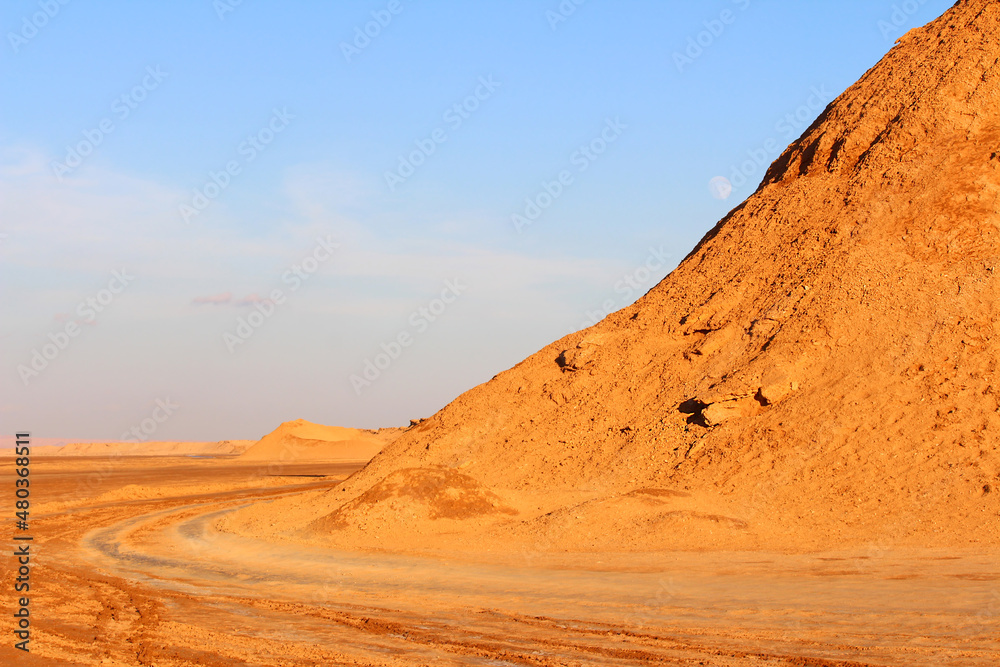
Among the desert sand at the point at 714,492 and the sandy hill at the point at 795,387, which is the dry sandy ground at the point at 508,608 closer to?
the desert sand at the point at 714,492

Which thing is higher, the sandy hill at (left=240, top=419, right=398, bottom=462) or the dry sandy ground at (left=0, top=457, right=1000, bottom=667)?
the sandy hill at (left=240, top=419, right=398, bottom=462)

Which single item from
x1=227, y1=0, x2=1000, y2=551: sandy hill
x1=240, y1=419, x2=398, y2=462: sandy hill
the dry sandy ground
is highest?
x1=240, y1=419, x2=398, y2=462: sandy hill

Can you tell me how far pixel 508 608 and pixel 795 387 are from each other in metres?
12.4

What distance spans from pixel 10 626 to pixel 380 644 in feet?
16.8

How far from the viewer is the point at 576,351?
27.7 metres

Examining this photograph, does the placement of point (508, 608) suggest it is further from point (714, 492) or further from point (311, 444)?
point (311, 444)

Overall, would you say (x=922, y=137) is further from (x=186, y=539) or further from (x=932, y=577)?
(x=186, y=539)

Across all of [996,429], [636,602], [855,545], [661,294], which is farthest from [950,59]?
[636,602]

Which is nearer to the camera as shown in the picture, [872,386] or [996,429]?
[996,429]

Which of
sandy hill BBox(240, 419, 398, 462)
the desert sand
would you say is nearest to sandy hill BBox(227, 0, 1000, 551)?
the desert sand

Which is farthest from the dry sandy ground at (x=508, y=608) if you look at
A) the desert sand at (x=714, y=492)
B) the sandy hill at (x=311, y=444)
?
the sandy hill at (x=311, y=444)

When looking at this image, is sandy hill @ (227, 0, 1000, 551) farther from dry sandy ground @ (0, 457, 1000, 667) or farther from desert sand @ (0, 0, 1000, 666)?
dry sandy ground @ (0, 457, 1000, 667)

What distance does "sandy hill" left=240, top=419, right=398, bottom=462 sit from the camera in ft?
306

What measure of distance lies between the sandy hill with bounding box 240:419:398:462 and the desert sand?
196ft
